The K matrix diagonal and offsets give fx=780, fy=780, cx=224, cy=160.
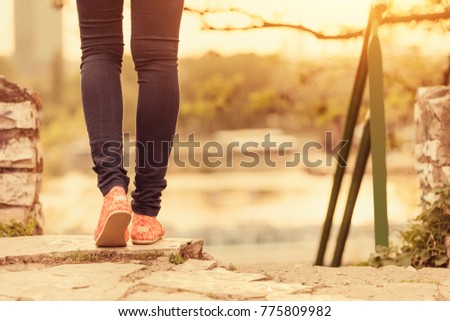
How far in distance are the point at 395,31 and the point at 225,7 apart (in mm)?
976

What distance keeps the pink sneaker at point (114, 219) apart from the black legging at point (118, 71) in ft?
0.11

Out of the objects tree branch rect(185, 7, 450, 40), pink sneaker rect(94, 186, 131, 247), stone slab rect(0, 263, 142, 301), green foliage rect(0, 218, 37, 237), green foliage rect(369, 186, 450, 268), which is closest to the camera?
stone slab rect(0, 263, 142, 301)

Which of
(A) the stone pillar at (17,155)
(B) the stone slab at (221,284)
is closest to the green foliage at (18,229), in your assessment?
(A) the stone pillar at (17,155)

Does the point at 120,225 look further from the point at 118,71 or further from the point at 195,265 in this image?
the point at 118,71

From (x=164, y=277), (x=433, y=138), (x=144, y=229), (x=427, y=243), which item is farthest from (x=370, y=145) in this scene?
(x=164, y=277)

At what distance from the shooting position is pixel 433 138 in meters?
2.79

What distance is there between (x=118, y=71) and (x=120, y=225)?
15.1 inches

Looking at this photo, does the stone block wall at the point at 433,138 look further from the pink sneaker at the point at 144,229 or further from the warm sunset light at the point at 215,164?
the pink sneaker at the point at 144,229

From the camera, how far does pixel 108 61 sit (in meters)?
1.91

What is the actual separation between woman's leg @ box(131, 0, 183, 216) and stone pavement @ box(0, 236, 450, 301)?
0.17 m

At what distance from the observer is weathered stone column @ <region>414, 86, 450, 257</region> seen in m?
2.72

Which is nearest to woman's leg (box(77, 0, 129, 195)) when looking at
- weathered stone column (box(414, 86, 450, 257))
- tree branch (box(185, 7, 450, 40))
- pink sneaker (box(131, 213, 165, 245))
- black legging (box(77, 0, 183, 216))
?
black legging (box(77, 0, 183, 216))

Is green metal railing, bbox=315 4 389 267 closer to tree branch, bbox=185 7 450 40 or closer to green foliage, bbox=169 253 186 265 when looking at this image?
tree branch, bbox=185 7 450 40

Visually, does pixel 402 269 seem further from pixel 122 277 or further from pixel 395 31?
pixel 395 31
